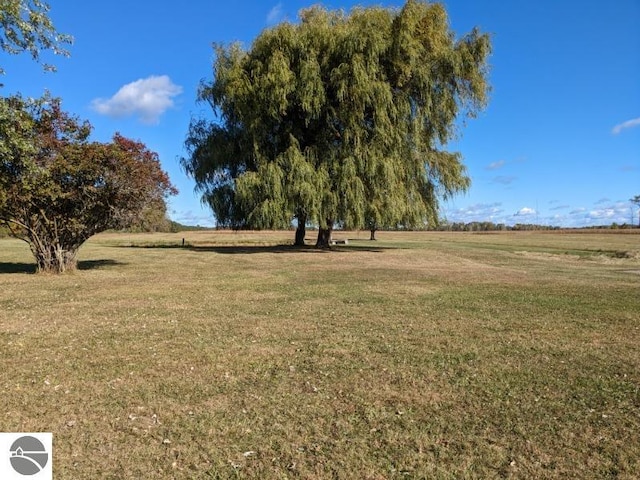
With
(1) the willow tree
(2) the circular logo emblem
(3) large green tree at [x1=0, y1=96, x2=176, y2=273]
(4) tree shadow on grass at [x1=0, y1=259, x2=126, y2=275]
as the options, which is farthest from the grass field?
(1) the willow tree

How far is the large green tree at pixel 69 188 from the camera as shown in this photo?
12.9 meters

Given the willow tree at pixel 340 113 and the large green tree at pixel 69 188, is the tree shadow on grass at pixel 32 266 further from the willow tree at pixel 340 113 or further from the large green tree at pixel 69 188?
the willow tree at pixel 340 113

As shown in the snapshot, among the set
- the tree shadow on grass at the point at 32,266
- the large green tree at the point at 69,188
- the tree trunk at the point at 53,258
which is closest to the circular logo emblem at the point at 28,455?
the large green tree at the point at 69,188

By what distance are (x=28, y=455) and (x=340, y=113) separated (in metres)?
21.2

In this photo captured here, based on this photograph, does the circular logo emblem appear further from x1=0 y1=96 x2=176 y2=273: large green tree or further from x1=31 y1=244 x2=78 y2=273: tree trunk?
x1=31 y1=244 x2=78 y2=273: tree trunk

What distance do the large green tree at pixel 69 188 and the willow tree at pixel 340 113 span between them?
7.48 m

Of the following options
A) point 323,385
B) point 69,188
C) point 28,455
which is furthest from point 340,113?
point 28,455

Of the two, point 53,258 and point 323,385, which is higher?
point 53,258

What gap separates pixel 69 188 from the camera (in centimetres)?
1357

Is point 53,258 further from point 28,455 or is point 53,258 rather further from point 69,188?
point 28,455

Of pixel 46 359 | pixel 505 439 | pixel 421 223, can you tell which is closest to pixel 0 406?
pixel 46 359

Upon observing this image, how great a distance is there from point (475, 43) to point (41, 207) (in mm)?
21186

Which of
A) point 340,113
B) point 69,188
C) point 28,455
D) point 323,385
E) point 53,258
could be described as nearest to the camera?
point 28,455

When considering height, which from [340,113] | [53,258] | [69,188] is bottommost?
[53,258]
